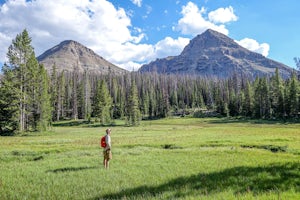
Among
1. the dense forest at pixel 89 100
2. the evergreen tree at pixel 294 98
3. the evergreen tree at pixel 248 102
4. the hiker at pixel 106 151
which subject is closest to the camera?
the hiker at pixel 106 151

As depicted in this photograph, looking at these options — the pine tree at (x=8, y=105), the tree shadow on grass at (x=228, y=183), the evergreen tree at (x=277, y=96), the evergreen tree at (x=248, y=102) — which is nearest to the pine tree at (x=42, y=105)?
the pine tree at (x=8, y=105)

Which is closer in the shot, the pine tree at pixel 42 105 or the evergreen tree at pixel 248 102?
the pine tree at pixel 42 105

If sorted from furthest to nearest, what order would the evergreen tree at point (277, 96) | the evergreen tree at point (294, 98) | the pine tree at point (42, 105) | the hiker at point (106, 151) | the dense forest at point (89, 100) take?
the evergreen tree at point (277, 96) → the evergreen tree at point (294, 98) → the pine tree at point (42, 105) → the dense forest at point (89, 100) → the hiker at point (106, 151)

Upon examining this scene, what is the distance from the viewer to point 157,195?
32.4 feet

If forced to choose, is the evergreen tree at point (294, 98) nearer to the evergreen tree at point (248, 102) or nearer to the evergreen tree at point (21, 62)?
the evergreen tree at point (248, 102)

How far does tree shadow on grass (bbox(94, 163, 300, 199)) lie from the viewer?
33.1 feet

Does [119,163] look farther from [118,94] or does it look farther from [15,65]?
[118,94]

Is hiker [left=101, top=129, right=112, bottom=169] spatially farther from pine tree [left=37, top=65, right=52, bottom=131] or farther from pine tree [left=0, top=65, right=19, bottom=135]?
pine tree [left=37, top=65, right=52, bottom=131]

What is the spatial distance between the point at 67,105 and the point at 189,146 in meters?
99.9

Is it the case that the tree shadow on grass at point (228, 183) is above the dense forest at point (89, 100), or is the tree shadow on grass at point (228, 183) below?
below

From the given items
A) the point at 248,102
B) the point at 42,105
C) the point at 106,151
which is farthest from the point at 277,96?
the point at 106,151

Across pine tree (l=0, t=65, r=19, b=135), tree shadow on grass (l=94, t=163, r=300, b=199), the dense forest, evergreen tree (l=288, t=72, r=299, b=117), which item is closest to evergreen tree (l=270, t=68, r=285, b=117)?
the dense forest

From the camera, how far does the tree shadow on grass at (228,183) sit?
10.1 metres

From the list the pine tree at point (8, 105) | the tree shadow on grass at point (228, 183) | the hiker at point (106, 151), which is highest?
the pine tree at point (8, 105)
